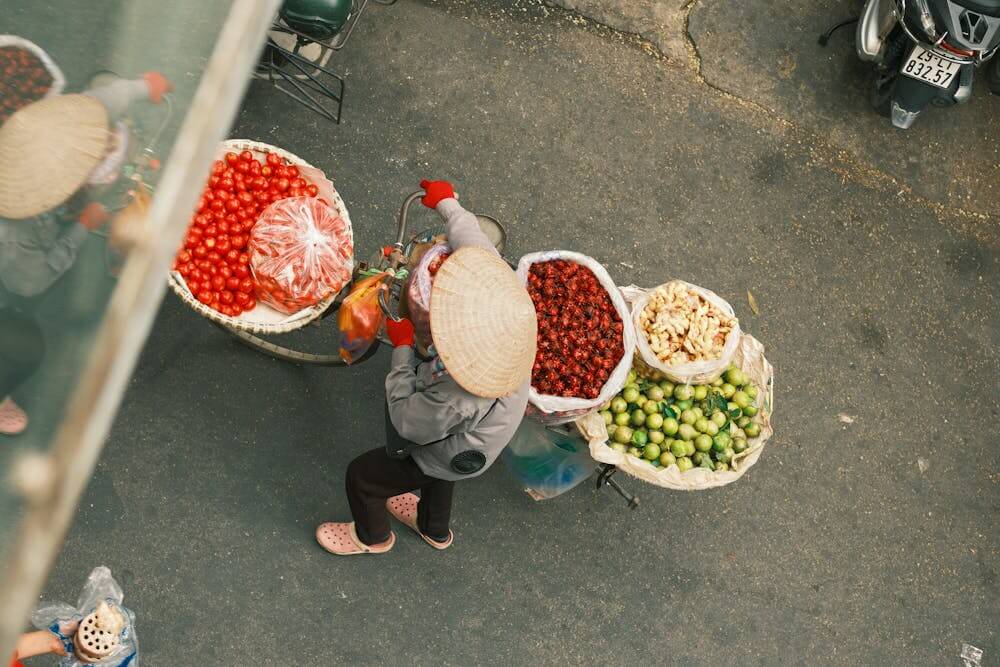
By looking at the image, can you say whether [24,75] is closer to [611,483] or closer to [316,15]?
[316,15]

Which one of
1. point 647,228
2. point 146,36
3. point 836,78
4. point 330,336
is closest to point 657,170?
point 647,228

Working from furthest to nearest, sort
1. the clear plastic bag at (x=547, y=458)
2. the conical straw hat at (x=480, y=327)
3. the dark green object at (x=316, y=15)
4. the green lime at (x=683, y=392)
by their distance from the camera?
the clear plastic bag at (x=547, y=458)
the green lime at (x=683, y=392)
the dark green object at (x=316, y=15)
the conical straw hat at (x=480, y=327)

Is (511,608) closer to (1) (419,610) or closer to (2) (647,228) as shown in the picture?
(1) (419,610)

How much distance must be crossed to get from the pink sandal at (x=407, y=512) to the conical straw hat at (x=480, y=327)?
4.69ft

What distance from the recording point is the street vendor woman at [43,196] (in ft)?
4.81

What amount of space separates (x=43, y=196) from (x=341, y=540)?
228cm

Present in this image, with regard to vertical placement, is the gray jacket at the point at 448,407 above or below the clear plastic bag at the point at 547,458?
above

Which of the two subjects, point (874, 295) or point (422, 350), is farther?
point (874, 295)

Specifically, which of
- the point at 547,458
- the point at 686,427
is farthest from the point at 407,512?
the point at 686,427

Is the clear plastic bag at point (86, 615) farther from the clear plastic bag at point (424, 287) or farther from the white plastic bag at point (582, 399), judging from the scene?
the white plastic bag at point (582, 399)

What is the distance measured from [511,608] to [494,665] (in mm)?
245

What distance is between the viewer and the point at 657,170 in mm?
4406

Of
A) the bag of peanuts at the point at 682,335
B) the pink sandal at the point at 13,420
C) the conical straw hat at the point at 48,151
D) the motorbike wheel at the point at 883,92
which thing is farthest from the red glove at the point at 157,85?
the motorbike wheel at the point at 883,92

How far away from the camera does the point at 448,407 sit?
8.42ft
